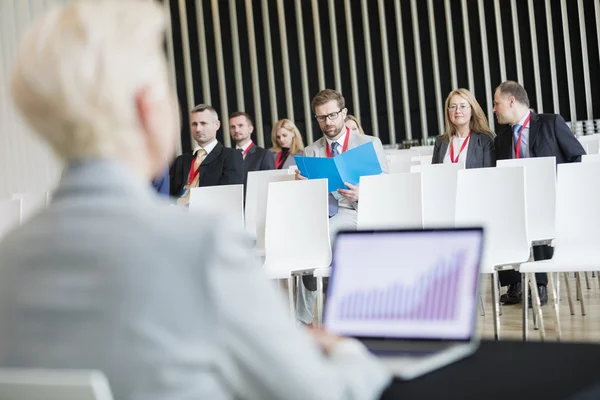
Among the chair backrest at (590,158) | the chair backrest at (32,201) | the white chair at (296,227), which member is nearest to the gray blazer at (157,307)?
the white chair at (296,227)

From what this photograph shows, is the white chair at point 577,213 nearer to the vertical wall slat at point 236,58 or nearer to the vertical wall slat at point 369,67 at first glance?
the vertical wall slat at point 369,67

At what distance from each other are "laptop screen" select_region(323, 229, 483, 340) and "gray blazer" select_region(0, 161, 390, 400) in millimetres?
547

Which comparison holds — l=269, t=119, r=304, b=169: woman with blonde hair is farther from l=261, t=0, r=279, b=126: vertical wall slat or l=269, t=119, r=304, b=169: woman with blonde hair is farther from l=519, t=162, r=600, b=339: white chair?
l=261, t=0, r=279, b=126: vertical wall slat

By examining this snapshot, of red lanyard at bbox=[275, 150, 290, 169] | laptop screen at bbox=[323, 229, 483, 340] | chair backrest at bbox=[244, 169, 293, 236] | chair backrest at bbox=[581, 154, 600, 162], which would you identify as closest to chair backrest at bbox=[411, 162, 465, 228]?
chair backrest at bbox=[581, 154, 600, 162]

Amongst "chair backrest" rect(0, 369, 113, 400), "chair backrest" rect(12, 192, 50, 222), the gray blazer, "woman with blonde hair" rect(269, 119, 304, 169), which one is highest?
"woman with blonde hair" rect(269, 119, 304, 169)

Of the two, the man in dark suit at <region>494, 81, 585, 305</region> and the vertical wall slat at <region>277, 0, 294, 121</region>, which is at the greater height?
the vertical wall slat at <region>277, 0, 294, 121</region>

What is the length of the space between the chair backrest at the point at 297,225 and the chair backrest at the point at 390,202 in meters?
0.24

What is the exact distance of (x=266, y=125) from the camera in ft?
48.0

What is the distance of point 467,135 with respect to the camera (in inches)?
260

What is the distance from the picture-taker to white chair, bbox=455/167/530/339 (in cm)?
487

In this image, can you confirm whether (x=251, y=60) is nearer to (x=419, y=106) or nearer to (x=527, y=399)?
(x=419, y=106)

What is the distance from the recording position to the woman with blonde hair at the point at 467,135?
646 cm

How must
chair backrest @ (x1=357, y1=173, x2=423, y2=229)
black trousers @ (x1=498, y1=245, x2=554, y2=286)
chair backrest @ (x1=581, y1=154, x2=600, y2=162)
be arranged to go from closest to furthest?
chair backrest @ (x1=357, y1=173, x2=423, y2=229) → chair backrest @ (x1=581, y1=154, x2=600, y2=162) → black trousers @ (x1=498, y1=245, x2=554, y2=286)

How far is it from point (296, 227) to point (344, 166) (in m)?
0.52
